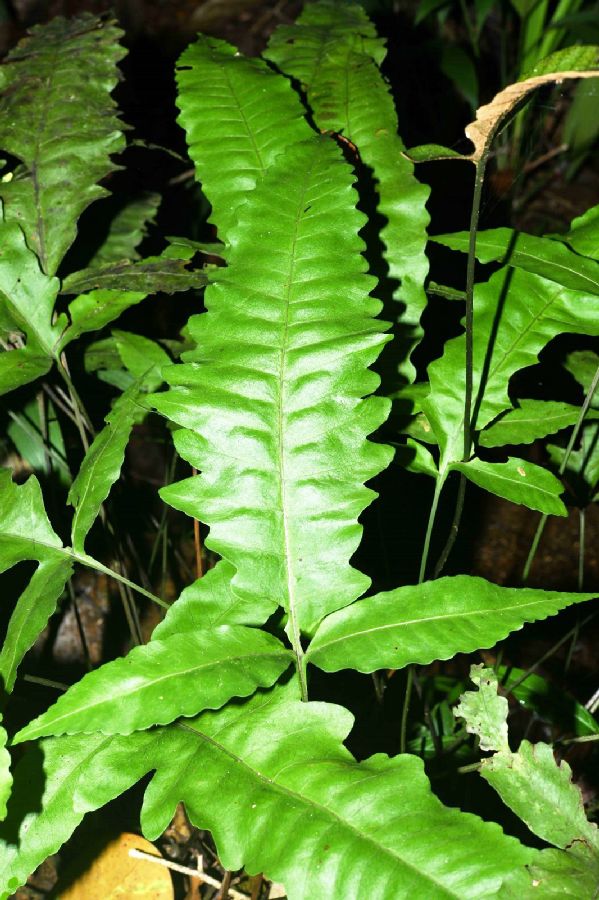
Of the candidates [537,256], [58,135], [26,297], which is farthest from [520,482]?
[58,135]

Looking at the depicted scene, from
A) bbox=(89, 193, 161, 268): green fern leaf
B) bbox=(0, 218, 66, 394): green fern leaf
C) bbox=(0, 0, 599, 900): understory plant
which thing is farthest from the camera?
bbox=(89, 193, 161, 268): green fern leaf

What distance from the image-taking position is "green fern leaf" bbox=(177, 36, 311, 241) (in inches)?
38.6

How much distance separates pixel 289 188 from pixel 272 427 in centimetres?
25

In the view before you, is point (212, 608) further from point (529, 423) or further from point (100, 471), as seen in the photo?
point (529, 423)

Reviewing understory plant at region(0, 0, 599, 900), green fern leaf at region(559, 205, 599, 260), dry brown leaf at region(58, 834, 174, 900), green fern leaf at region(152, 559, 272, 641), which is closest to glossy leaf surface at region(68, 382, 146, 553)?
understory plant at region(0, 0, 599, 900)

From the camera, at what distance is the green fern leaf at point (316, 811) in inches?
22.7

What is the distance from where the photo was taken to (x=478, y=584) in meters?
0.73

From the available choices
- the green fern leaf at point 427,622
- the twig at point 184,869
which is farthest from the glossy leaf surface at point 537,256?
the twig at point 184,869

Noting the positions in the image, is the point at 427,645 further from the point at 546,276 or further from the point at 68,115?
the point at 68,115

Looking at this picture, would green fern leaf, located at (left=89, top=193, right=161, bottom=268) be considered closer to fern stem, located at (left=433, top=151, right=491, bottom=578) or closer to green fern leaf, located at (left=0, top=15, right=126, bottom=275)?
green fern leaf, located at (left=0, top=15, right=126, bottom=275)

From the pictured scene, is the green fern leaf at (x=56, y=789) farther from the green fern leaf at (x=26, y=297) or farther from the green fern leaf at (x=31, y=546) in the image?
the green fern leaf at (x=26, y=297)

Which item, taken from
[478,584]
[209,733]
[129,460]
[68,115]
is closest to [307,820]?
[209,733]

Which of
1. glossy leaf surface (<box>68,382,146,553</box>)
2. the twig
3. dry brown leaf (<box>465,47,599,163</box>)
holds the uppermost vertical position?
dry brown leaf (<box>465,47,599,163</box>)

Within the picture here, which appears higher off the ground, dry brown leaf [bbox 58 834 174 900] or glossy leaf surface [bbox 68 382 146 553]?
glossy leaf surface [bbox 68 382 146 553]
